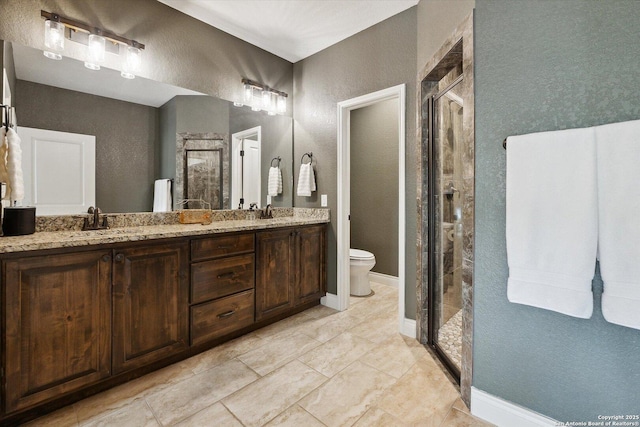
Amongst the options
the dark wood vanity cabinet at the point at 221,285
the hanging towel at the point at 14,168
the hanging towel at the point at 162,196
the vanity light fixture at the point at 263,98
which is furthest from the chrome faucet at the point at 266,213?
the hanging towel at the point at 14,168

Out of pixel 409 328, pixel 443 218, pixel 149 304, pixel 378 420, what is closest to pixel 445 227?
pixel 443 218

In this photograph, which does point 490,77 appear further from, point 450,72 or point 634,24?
point 450,72

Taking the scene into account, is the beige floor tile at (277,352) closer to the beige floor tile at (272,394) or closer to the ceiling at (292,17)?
the beige floor tile at (272,394)

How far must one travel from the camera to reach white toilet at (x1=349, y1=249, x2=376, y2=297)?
11.1 ft

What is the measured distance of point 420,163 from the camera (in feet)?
7.48

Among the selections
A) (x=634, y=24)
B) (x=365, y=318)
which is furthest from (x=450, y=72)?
(x=365, y=318)

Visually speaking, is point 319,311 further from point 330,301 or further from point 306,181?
point 306,181

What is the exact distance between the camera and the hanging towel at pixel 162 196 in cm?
237

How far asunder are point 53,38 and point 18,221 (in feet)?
3.97

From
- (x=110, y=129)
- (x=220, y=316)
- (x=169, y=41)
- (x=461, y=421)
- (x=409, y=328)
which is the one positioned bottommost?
(x=461, y=421)

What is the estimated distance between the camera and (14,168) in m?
1.60

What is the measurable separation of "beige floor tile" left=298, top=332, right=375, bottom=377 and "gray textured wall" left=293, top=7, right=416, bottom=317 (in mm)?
530

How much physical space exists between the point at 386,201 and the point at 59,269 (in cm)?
332

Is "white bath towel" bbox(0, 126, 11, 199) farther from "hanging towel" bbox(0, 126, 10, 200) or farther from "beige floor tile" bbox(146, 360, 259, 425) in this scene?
"beige floor tile" bbox(146, 360, 259, 425)
